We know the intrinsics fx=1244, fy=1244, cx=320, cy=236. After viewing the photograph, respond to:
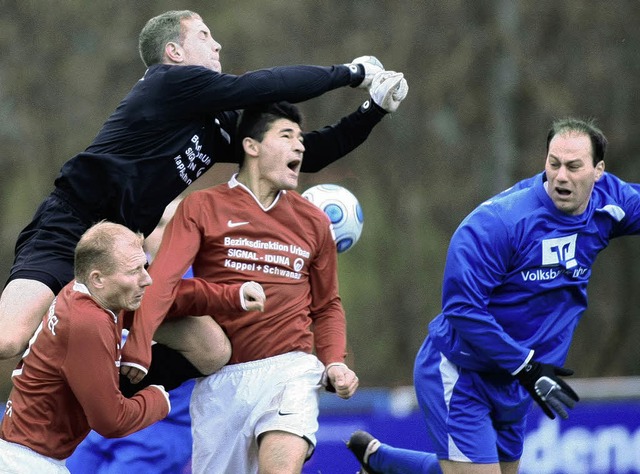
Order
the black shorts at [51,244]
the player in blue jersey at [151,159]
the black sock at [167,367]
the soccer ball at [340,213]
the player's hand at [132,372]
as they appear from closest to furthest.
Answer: the player's hand at [132,372] < the black shorts at [51,244] < the player in blue jersey at [151,159] < the black sock at [167,367] < the soccer ball at [340,213]

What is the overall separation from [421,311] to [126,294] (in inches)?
474

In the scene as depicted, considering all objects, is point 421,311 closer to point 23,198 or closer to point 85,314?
point 23,198

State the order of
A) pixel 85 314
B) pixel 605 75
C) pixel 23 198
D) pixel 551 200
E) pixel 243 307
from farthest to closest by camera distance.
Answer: pixel 23 198
pixel 605 75
pixel 551 200
pixel 243 307
pixel 85 314

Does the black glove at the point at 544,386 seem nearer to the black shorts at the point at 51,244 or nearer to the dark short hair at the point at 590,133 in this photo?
the dark short hair at the point at 590,133

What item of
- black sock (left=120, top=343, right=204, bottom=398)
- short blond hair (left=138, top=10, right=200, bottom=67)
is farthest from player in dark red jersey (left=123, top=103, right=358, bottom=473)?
short blond hair (left=138, top=10, right=200, bottom=67)

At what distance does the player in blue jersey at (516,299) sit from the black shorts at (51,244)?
1.88 metres

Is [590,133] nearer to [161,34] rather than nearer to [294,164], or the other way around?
[294,164]

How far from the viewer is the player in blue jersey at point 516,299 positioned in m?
6.16

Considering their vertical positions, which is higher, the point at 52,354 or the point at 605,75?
the point at 605,75

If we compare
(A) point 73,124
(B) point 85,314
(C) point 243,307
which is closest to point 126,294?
(B) point 85,314

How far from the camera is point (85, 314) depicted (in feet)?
16.1

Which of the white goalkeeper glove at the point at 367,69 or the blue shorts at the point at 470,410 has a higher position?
the white goalkeeper glove at the point at 367,69

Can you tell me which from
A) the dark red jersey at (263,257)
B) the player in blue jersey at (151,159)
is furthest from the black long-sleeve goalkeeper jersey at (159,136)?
the dark red jersey at (263,257)

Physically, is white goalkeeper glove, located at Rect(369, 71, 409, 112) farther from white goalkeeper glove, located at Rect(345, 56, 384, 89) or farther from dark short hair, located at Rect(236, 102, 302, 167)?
dark short hair, located at Rect(236, 102, 302, 167)
